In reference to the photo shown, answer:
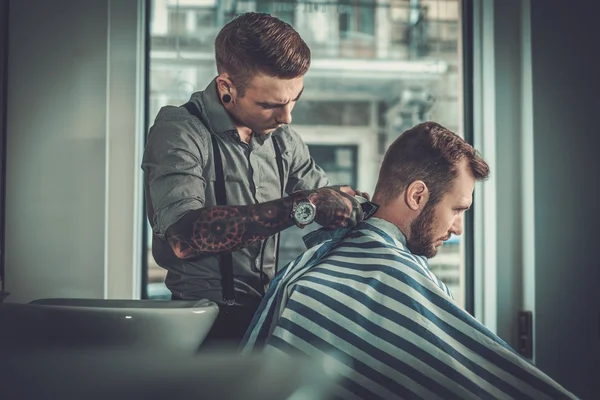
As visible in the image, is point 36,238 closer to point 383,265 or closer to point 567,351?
point 383,265

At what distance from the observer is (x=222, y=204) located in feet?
4.76

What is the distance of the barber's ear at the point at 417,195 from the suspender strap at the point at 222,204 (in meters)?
0.47

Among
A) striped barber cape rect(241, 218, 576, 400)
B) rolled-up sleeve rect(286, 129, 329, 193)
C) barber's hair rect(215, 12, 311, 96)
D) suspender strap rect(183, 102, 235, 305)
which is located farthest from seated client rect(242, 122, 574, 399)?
barber's hair rect(215, 12, 311, 96)

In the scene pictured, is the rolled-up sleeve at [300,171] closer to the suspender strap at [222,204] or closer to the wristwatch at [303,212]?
the suspender strap at [222,204]

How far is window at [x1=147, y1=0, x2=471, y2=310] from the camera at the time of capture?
2.21 m

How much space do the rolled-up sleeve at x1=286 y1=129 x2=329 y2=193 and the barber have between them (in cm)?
7

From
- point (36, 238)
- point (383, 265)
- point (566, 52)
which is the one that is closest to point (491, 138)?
point (566, 52)

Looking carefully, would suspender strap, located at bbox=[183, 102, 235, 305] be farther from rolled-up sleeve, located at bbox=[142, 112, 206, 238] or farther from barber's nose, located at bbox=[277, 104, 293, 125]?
barber's nose, located at bbox=[277, 104, 293, 125]

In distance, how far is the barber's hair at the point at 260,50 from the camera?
1366mm

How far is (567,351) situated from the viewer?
79.1 inches

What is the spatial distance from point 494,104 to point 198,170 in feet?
3.96

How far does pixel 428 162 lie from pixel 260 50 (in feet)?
1.68

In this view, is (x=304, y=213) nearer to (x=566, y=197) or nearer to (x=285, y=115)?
(x=285, y=115)

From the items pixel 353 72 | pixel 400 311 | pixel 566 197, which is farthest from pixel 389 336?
pixel 353 72
